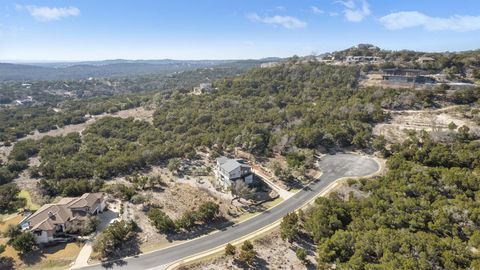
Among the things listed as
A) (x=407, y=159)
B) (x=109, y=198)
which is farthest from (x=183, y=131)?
(x=407, y=159)

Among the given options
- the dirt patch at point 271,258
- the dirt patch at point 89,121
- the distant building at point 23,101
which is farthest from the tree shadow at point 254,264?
the distant building at point 23,101

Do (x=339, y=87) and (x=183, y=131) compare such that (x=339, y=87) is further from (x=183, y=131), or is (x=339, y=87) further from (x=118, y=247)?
(x=118, y=247)

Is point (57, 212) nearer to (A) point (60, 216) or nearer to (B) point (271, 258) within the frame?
(A) point (60, 216)

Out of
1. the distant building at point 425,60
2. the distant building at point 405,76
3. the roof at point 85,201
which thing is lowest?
the roof at point 85,201

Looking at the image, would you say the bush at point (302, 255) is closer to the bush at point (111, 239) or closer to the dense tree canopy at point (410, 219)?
the dense tree canopy at point (410, 219)

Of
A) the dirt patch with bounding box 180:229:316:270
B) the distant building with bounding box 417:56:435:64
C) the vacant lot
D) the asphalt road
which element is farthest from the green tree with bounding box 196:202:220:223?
the distant building with bounding box 417:56:435:64

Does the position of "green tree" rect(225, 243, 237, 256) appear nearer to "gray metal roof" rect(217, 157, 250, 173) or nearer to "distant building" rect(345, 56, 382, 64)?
"gray metal roof" rect(217, 157, 250, 173)
